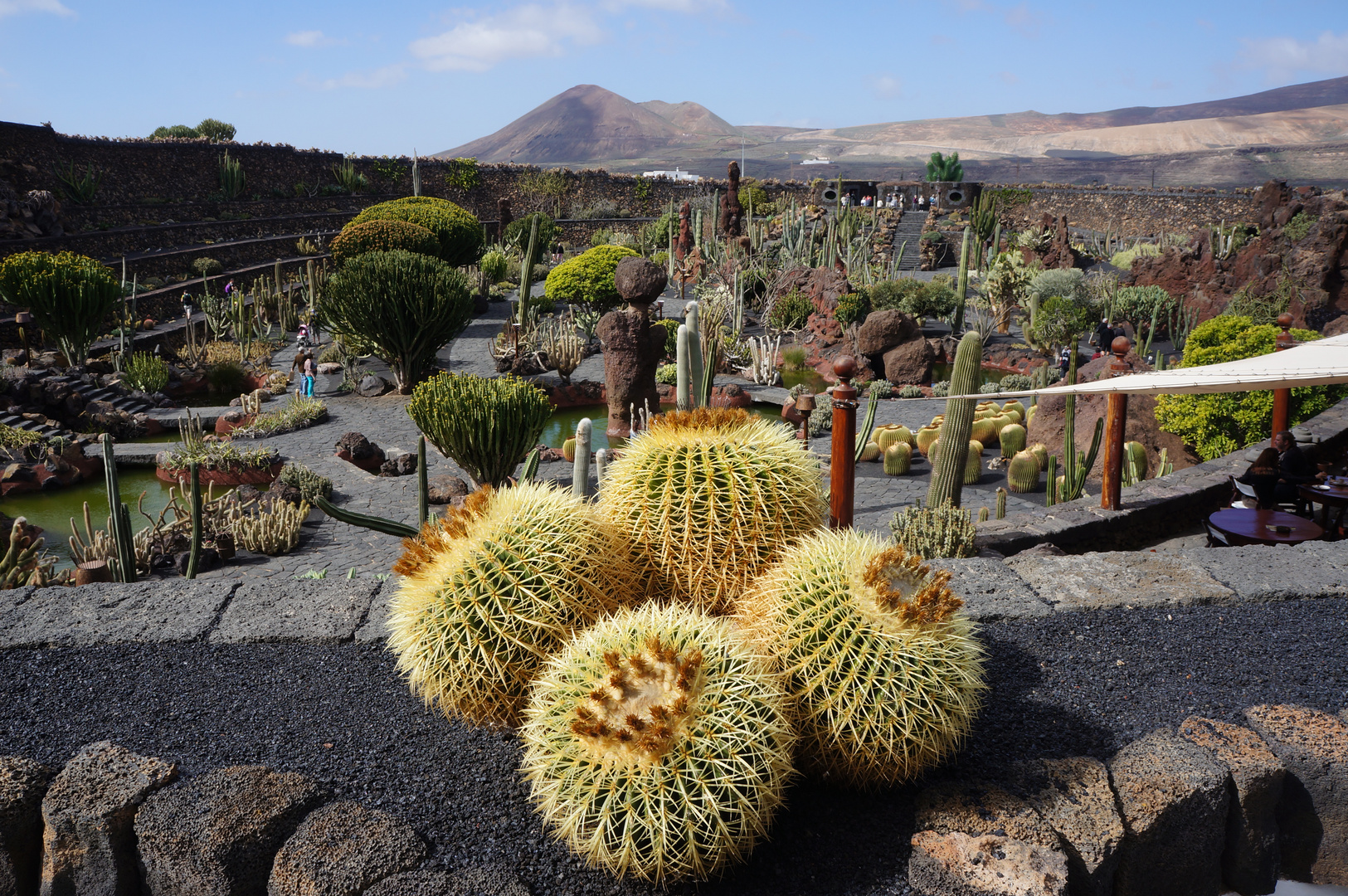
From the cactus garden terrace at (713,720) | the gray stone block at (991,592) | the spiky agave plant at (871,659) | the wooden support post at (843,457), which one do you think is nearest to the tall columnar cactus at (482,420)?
the cactus garden terrace at (713,720)

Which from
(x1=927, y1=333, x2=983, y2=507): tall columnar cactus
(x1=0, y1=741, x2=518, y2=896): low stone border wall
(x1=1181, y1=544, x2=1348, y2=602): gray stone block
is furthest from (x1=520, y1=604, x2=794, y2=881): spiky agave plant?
(x1=927, y1=333, x2=983, y2=507): tall columnar cactus

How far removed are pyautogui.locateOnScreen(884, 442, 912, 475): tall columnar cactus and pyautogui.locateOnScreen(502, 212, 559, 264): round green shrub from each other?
643 inches

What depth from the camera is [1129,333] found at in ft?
46.6

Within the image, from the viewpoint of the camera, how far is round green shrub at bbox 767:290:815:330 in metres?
14.8

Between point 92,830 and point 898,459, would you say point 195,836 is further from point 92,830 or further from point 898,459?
point 898,459

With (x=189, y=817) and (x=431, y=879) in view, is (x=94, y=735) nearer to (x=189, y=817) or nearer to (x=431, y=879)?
(x=189, y=817)

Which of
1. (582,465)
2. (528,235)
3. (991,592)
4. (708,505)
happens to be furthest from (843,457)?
(528,235)

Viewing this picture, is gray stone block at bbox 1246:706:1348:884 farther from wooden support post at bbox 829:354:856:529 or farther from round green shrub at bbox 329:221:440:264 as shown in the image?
round green shrub at bbox 329:221:440:264

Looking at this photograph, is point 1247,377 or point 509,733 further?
point 1247,377

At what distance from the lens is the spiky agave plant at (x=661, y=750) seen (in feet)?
6.39

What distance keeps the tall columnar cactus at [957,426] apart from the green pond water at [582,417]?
12.8 feet

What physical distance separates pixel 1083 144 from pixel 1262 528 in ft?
501

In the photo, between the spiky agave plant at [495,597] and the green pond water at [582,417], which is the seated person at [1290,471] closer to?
the green pond water at [582,417]

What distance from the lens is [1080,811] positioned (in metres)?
2.35
